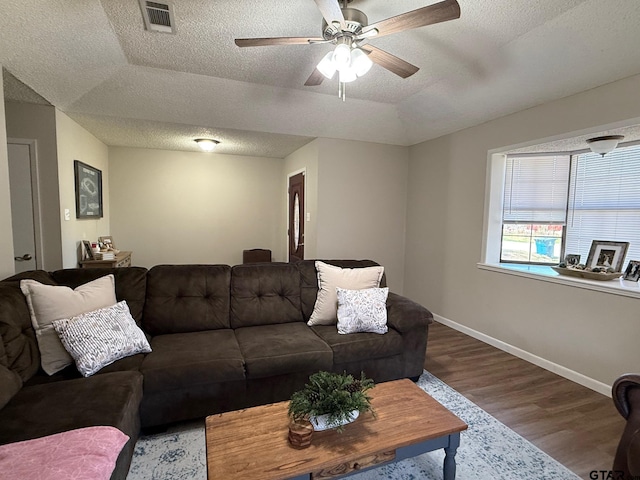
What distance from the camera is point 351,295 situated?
2.51 meters

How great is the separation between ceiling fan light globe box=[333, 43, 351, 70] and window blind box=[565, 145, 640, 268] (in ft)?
9.16

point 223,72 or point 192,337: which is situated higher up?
point 223,72

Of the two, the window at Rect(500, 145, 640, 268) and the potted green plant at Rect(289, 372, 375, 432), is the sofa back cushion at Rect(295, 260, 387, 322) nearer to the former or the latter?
the potted green plant at Rect(289, 372, 375, 432)

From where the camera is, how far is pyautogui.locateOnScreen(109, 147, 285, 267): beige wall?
16.6 ft

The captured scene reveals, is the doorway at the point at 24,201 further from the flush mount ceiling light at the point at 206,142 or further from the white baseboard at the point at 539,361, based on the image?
the white baseboard at the point at 539,361

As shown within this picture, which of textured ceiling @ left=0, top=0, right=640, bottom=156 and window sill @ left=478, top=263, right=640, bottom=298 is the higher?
textured ceiling @ left=0, top=0, right=640, bottom=156

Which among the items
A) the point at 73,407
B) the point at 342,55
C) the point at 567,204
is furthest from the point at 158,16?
the point at 567,204

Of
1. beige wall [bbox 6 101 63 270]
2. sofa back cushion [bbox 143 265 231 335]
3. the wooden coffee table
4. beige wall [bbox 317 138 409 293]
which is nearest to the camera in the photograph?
the wooden coffee table

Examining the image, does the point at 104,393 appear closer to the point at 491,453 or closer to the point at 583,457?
A: the point at 491,453

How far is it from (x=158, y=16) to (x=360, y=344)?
2.71 metres

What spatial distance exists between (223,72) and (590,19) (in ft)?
9.23

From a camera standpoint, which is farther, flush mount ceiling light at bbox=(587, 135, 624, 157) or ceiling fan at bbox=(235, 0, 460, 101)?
flush mount ceiling light at bbox=(587, 135, 624, 157)

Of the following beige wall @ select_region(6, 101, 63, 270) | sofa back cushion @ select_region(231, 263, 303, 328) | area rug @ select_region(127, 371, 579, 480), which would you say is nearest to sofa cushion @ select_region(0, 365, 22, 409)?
area rug @ select_region(127, 371, 579, 480)

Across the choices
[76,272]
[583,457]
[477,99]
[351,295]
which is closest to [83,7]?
[76,272]
